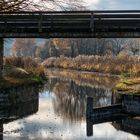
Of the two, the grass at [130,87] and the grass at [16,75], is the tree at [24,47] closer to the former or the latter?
the grass at [16,75]

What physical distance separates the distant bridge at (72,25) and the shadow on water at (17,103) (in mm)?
4632

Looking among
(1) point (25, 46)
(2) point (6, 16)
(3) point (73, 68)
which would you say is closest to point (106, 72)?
(3) point (73, 68)

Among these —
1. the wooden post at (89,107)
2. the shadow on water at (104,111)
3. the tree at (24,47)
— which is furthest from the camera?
the tree at (24,47)

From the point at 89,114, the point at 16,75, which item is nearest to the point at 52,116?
the point at 89,114

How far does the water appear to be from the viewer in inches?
1000

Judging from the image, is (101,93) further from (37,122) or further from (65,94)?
(37,122)

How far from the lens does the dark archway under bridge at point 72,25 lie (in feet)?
105

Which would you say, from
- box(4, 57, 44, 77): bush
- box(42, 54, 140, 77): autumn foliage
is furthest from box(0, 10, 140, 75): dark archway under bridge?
box(42, 54, 140, 77): autumn foliage

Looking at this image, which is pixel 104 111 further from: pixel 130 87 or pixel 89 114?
pixel 130 87

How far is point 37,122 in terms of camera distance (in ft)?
95.6

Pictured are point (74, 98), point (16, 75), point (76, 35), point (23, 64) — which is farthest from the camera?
A: point (23, 64)

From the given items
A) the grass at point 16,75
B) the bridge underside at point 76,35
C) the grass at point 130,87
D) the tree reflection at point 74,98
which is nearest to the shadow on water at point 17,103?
the grass at point 16,75

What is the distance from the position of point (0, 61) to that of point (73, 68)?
49.5 metres

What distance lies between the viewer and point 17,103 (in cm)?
3609
